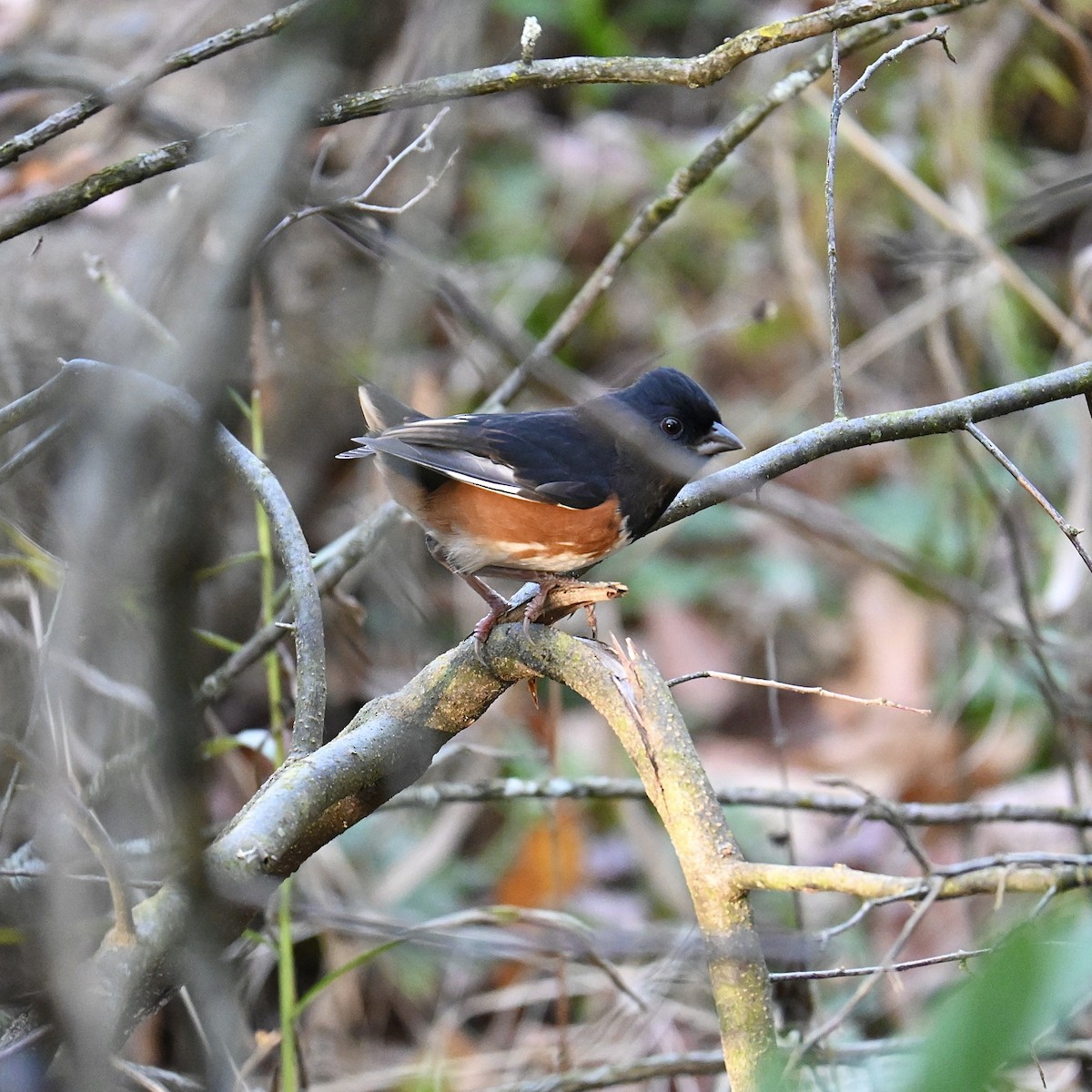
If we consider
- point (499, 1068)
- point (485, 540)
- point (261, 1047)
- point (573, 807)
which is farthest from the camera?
point (573, 807)

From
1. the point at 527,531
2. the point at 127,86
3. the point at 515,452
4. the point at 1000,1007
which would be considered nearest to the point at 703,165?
the point at 515,452

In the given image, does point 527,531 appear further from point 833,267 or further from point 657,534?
point 657,534

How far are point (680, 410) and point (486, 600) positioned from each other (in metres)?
0.88

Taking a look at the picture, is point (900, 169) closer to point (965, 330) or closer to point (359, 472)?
point (965, 330)

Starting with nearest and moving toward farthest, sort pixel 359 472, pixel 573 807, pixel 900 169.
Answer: pixel 900 169
pixel 573 807
pixel 359 472

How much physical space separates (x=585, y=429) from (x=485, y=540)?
1.36 ft

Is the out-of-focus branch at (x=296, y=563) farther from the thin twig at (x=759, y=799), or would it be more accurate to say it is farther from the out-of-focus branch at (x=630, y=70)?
the thin twig at (x=759, y=799)

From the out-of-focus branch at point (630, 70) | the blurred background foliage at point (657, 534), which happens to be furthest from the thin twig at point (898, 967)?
the out-of-focus branch at point (630, 70)

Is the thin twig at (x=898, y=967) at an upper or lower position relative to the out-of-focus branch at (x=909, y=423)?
lower

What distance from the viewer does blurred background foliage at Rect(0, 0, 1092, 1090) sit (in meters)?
3.52

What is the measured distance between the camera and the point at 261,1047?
8.43 ft

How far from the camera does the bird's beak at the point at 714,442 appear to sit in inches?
126

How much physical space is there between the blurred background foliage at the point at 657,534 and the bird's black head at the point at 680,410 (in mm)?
386

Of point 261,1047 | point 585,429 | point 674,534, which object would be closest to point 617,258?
point 585,429
